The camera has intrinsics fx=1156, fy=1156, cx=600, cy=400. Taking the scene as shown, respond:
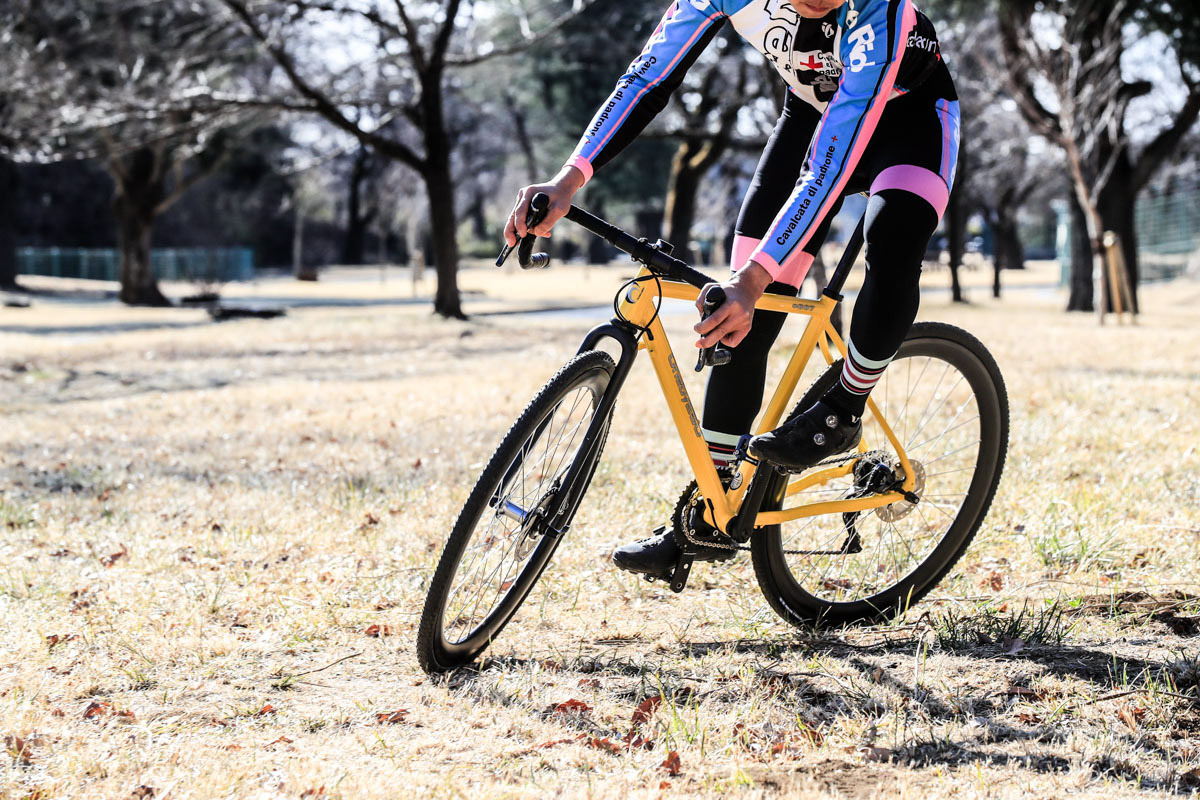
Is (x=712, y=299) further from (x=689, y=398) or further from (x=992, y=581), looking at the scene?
(x=992, y=581)

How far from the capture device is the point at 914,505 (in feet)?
11.7

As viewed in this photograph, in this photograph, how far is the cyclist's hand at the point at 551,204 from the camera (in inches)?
114

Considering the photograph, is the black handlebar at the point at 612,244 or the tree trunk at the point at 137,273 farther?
the tree trunk at the point at 137,273

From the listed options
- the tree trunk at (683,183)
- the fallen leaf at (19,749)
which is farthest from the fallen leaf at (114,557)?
the tree trunk at (683,183)

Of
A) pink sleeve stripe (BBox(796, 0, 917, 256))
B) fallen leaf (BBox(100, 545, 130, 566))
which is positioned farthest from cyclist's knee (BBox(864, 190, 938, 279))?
fallen leaf (BBox(100, 545, 130, 566))

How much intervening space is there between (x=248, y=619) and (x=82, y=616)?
546 millimetres

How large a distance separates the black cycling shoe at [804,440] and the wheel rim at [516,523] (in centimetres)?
48

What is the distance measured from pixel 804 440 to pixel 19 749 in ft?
6.70

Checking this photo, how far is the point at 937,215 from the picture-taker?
312 cm

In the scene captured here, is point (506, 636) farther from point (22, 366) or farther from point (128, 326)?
point (128, 326)

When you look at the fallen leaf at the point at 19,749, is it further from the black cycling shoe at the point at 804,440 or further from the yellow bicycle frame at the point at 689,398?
the black cycling shoe at the point at 804,440

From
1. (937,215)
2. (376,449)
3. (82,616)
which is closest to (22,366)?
(376,449)

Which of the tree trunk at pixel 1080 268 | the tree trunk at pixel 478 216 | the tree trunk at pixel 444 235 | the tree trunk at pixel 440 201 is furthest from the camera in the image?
the tree trunk at pixel 478 216

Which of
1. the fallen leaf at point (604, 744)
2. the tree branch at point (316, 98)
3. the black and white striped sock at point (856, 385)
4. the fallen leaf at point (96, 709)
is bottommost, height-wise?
the fallen leaf at point (96, 709)
